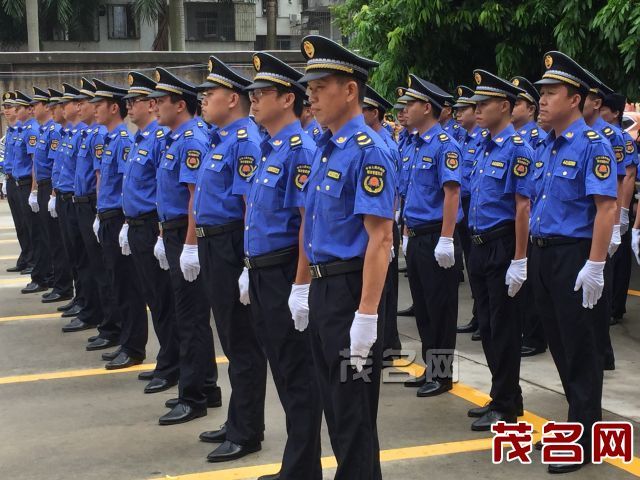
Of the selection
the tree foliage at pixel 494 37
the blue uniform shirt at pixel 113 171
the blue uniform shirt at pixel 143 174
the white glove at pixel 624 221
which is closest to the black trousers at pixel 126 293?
the blue uniform shirt at pixel 113 171

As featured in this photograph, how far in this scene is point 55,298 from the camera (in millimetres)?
10508

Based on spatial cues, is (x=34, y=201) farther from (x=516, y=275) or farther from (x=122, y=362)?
(x=516, y=275)

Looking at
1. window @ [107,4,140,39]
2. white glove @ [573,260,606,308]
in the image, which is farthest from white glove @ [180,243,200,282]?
window @ [107,4,140,39]

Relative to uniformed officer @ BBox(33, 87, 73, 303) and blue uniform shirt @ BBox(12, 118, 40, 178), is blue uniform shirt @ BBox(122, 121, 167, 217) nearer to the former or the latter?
uniformed officer @ BBox(33, 87, 73, 303)

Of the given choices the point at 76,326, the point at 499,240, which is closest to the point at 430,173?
the point at 499,240

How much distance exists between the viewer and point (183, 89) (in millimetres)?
6414

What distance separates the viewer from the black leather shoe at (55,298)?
34.4 feet

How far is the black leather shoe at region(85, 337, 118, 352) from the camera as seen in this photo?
8102mm

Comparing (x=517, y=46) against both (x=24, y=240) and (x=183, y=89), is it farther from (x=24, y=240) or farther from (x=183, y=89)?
(x=24, y=240)

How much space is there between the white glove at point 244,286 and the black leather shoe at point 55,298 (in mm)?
5941

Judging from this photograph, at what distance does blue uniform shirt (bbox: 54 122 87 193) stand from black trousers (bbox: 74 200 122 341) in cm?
68

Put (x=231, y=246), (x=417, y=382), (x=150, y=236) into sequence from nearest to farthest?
(x=231, y=246) → (x=417, y=382) → (x=150, y=236)

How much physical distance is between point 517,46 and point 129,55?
13354mm

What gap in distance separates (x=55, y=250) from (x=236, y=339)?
19.6 ft
